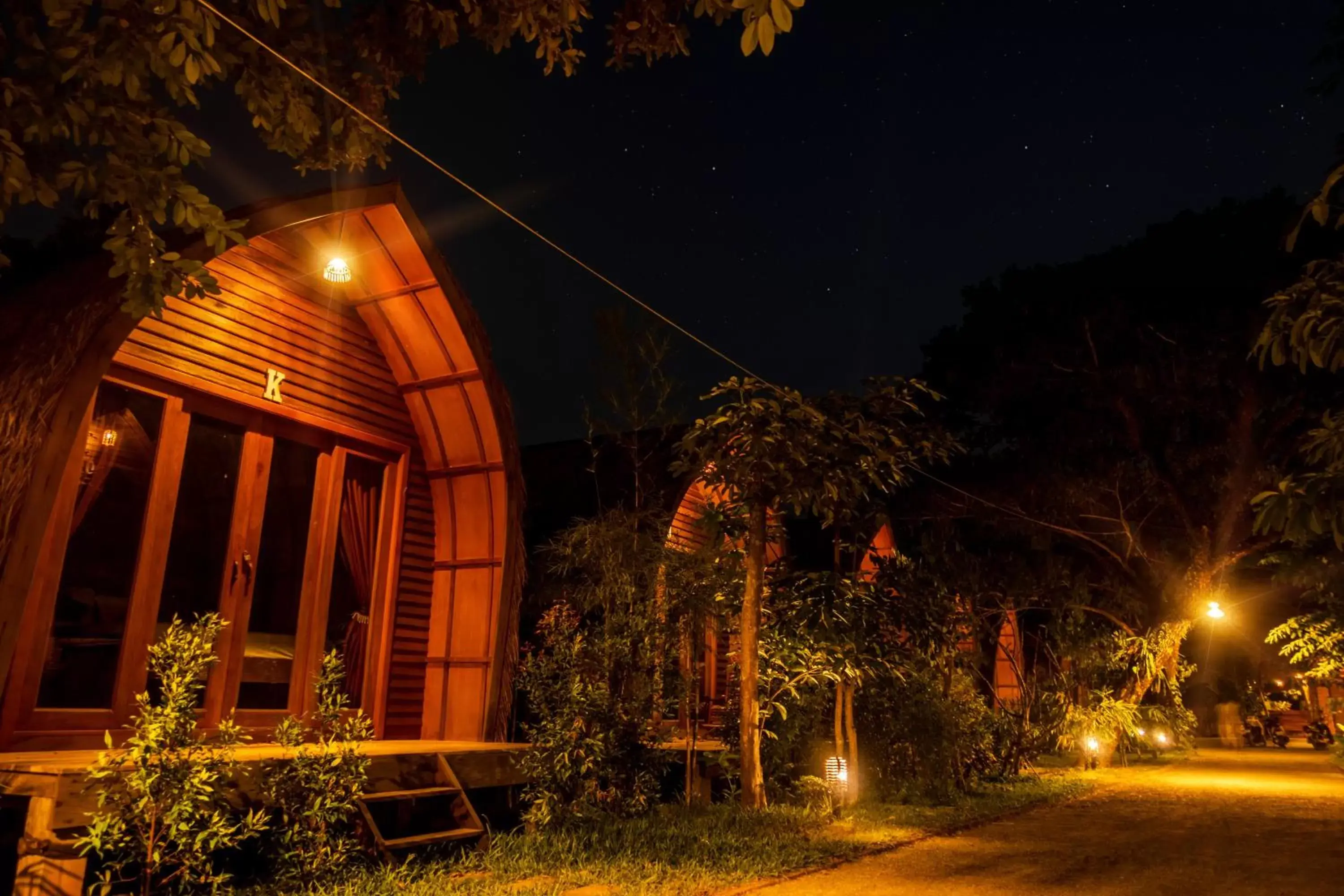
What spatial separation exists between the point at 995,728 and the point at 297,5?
36.2 ft

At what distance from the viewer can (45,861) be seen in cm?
423

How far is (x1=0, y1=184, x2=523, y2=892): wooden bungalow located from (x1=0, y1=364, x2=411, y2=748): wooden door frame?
0.01m

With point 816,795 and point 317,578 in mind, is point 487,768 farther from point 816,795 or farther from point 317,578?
point 816,795

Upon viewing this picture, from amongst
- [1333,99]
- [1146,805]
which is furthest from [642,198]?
[1146,805]

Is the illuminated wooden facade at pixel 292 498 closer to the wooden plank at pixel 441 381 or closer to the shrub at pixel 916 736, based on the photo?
the wooden plank at pixel 441 381

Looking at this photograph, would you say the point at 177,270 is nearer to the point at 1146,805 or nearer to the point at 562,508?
the point at 562,508

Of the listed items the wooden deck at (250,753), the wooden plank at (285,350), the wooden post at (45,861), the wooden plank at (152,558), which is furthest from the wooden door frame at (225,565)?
the wooden post at (45,861)

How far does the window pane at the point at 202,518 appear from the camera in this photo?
21.9 ft

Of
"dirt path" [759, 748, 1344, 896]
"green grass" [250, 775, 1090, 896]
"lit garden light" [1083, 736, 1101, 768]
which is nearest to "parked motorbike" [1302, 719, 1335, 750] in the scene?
"lit garden light" [1083, 736, 1101, 768]

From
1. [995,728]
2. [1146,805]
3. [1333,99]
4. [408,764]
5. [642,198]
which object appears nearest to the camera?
[1333,99]

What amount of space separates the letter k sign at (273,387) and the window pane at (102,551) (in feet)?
2.53

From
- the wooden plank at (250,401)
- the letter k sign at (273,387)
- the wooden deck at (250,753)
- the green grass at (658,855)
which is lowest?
the green grass at (658,855)

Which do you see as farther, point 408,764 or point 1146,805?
point 1146,805

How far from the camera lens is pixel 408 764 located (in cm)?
613
